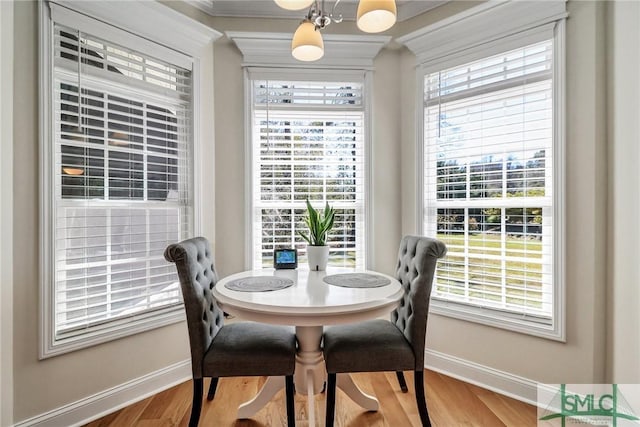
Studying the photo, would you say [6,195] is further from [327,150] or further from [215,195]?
[327,150]

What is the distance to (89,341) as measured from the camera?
6.08 ft

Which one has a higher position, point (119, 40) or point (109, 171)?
point (119, 40)

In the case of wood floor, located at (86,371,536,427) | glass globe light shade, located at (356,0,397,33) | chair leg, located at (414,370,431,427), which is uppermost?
glass globe light shade, located at (356,0,397,33)

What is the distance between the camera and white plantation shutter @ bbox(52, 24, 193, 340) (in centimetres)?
181

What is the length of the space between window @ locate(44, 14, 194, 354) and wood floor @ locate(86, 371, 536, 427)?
49 centimetres

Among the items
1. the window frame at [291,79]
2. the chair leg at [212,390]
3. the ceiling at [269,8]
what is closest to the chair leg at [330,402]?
the chair leg at [212,390]

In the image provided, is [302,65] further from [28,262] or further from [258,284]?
[28,262]

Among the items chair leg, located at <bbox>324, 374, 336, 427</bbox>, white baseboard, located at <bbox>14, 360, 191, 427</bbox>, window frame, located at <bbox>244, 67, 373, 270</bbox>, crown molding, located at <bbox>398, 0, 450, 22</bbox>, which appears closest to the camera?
chair leg, located at <bbox>324, 374, 336, 427</bbox>

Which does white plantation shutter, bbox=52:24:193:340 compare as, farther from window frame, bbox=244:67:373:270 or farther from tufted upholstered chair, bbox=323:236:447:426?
tufted upholstered chair, bbox=323:236:447:426

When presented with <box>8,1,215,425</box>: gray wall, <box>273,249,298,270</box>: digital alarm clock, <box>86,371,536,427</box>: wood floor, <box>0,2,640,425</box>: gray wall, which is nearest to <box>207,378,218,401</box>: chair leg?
<box>86,371,536,427</box>: wood floor

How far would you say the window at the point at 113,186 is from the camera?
1.79m

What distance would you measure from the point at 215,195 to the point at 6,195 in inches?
46.6

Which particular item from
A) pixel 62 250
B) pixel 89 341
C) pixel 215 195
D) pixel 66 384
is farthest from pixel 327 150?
pixel 66 384

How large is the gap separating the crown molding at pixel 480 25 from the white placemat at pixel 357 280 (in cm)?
170
